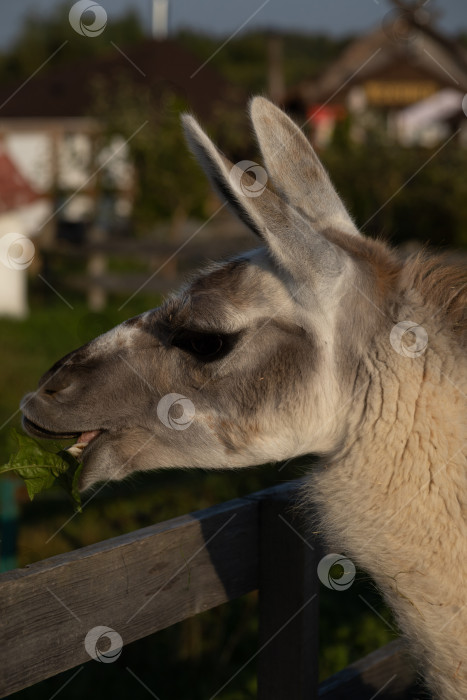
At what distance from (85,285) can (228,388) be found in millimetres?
12576

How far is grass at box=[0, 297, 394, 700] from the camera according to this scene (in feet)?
13.1

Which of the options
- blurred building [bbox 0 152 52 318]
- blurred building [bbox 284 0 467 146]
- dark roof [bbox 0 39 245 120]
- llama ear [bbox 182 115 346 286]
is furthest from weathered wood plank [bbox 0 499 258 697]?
dark roof [bbox 0 39 245 120]

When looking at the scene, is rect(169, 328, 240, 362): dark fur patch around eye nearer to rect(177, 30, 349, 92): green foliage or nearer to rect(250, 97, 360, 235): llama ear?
rect(250, 97, 360, 235): llama ear

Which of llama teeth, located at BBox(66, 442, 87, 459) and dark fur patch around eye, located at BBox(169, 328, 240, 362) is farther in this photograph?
llama teeth, located at BBox(66, 442, 87, 459)

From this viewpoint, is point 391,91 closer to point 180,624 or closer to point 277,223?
point 180,624

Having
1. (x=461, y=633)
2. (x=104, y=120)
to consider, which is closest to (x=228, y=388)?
(x=461, y=633)

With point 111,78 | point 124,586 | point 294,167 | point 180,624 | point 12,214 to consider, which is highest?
point 111,78

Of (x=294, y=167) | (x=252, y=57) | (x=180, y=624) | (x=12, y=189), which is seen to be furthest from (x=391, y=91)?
(x=252, y=57)

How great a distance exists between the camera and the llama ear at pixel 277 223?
211 cm

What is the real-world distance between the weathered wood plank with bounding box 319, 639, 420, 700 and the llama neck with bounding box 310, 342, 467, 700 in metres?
0.44

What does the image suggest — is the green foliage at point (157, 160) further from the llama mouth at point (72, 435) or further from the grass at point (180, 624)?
the llama mouth at point (72, 435)

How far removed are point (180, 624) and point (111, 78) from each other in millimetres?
28260

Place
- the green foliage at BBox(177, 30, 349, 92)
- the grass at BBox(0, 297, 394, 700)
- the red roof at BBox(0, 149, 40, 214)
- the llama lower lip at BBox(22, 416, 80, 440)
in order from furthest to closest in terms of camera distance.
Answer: the green foliage at BBox(177, 30, 349, 92)
the red roof at BBox(0, 149, 40, 214)
the grass at BBox(0, 297, 394, 700)
the llama lower lip at BBox(22, 416, 80, 440)

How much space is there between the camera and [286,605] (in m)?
2.48
